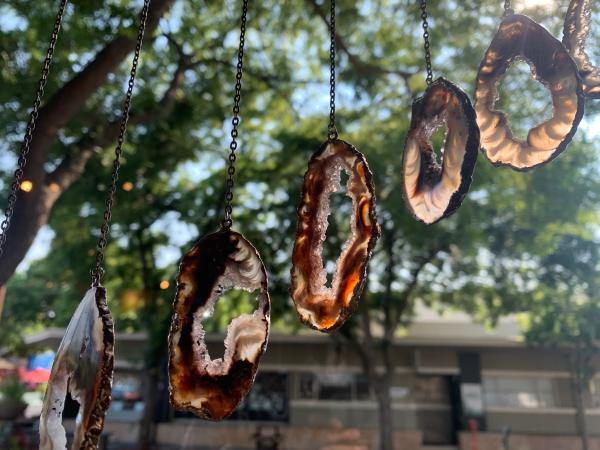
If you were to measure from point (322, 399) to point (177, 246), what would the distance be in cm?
769

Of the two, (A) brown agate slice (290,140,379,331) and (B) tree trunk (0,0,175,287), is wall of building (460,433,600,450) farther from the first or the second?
(A) brown agate slice (290,140,379,331)

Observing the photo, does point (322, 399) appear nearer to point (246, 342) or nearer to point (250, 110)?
point (250, 110)

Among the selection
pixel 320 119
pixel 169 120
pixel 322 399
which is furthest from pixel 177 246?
pixel 322 399

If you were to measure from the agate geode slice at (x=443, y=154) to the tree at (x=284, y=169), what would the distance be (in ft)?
14.4

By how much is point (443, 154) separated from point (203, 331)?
1402mm

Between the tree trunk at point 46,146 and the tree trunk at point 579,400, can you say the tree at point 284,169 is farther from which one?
the tree trunk at point 579,400

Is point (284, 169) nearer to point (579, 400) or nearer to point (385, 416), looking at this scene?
point (385, 416)

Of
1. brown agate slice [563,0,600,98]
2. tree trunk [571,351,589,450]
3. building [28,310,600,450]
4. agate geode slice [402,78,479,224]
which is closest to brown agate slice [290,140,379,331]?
agate geode slice [402,78,479,224]

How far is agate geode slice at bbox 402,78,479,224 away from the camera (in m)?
2.21

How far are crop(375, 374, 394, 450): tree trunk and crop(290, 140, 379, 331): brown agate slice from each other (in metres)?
12.1

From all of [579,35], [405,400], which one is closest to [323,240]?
[579,35]

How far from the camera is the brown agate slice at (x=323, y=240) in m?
2.15

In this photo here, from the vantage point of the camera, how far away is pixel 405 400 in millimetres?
17047

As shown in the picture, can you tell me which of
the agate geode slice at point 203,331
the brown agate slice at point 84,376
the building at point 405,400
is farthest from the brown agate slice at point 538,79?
the building at point 405,400
